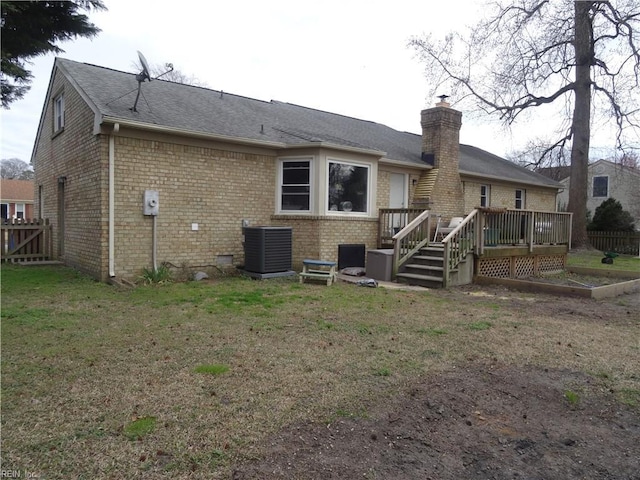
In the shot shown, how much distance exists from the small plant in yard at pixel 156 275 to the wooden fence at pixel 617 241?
22663mm

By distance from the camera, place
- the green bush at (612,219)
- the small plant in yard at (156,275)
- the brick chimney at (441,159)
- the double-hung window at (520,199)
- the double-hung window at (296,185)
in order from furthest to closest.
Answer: the green bush at (612,219), the double-hung window at (520,199), the brick chimney at (441,159), the double-hung window at (296,185), the small plant in yard at (156,275)

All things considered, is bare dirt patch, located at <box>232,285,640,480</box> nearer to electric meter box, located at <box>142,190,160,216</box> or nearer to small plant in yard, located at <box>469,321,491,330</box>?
small plant in yard, located at <box>469,321,491,330</box>

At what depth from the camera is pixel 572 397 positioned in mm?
3818

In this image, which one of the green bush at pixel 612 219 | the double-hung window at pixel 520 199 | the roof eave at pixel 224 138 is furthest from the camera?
the green bush at pixel 612 219

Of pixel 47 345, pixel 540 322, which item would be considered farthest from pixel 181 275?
pixel 540 322

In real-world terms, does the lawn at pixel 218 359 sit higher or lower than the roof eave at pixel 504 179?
lower

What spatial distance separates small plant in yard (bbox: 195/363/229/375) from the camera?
4.16 metres

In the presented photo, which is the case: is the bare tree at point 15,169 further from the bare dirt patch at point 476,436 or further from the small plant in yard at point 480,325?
the bare dirt patch at point 476,436

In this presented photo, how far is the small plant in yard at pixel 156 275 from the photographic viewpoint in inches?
370

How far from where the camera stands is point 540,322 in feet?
21.7

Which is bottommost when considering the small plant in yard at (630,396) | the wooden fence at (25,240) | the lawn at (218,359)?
the small plant in yard at (630,396)

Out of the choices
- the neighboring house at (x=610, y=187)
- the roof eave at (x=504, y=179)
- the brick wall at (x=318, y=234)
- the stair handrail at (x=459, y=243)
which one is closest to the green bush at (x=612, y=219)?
the roof eave at (x=504, y=179)

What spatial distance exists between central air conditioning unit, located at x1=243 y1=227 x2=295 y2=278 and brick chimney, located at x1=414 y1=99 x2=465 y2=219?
5.60m

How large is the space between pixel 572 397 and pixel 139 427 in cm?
346
